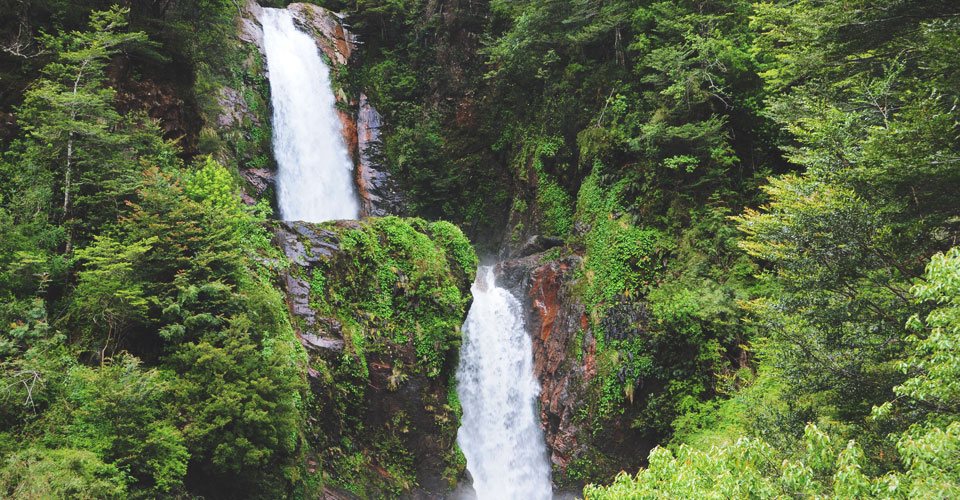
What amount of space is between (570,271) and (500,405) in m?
5.52

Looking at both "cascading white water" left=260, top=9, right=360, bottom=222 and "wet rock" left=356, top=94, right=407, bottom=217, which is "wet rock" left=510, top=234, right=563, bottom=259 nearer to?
"wet rock" left=356, top=94, right=407, bottom=217

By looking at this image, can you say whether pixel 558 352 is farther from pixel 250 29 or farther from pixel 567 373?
pixel 250 29

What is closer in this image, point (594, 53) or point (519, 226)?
point (594, 53)

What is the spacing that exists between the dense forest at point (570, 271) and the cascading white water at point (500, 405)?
1075mm

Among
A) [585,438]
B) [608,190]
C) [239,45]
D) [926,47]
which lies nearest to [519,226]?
[608,190]

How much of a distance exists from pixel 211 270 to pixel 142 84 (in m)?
6.22

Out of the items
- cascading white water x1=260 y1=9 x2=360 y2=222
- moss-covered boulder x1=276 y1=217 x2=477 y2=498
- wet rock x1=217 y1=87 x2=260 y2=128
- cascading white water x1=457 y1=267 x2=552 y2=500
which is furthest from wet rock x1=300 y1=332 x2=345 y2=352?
wet rock x1=217 y1=87 x2=260 y2=128

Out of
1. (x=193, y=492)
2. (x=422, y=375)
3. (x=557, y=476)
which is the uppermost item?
(x=193, y=492)

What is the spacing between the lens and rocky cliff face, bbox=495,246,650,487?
50.1 feet

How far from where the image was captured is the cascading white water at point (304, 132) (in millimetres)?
21266

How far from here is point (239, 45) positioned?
21.6m

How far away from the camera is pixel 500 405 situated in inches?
690

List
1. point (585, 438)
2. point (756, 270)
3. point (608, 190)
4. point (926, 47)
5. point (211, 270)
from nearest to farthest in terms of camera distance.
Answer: point (926, 47) < point (211, 270) < point (756, 270) < point (585, 438) < point (608, 190)

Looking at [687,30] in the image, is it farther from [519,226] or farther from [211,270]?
[211,270]
